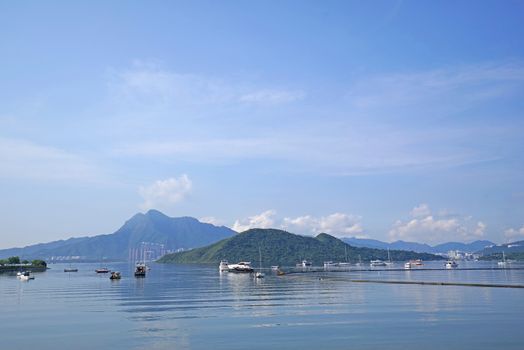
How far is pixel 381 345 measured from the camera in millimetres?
35594

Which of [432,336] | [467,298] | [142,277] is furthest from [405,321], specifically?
[142,277]

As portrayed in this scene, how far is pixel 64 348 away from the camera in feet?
121

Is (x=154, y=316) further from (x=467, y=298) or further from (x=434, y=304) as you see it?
(x=467, y=298)

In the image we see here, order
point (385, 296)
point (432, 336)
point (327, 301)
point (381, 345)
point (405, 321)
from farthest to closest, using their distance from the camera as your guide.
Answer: point (385, 296), point (327, 301), point (405, 321), point (432, 336), point (381, 345)

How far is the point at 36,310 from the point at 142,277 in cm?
9593

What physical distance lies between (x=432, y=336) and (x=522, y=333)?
25.5ft

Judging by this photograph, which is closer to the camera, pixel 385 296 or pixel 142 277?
pixel 385 296

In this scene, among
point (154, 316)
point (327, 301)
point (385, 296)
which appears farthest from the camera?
point (385, 296)

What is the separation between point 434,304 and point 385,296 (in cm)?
1367

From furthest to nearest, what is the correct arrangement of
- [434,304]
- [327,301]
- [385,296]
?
[385,296]
[327,301]
[434,304]

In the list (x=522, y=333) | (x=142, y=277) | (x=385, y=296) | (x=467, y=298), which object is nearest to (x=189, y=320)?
(x=522, y=333)

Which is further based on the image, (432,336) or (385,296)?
(385,296)

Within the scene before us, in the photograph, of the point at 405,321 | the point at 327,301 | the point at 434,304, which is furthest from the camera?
the point at 327,301

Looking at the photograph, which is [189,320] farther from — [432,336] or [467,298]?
[467,298]
